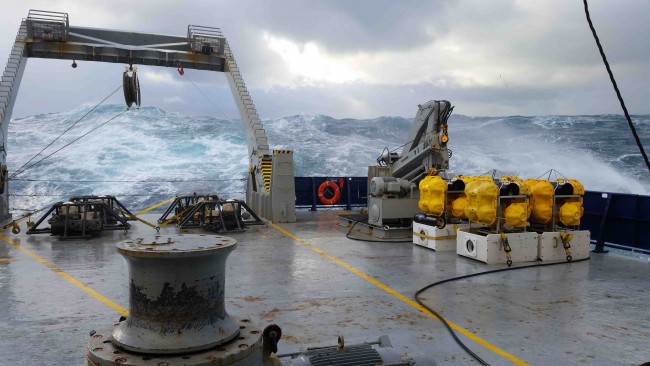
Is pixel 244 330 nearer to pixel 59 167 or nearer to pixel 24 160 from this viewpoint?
pixel 59 167

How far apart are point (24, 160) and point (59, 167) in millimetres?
3821

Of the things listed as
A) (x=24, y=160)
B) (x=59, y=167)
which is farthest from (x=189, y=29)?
(x=24, y=160)

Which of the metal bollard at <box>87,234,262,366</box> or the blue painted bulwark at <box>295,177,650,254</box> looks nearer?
the metal bollard at <box>87,234,262,366</box>

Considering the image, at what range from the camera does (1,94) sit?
14.1m

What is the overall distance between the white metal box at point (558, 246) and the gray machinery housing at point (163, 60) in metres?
7.25

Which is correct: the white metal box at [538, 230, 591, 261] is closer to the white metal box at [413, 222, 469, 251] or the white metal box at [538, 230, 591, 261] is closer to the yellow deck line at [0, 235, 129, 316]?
the white metal box at [413, 222, 469, 251]

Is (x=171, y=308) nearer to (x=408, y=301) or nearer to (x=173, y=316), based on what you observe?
(x=173, y=316)

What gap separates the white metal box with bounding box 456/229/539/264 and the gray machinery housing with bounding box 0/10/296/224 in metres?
6.42

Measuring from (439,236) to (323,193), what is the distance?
7.77 m

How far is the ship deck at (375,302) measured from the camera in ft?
15.8

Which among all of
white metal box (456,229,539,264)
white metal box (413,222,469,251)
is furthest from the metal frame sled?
white metal box (456,229,539,264)

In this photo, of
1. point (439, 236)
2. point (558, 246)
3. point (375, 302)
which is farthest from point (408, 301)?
point (558, 246)

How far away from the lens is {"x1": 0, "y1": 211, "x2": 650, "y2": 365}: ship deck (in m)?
4.82

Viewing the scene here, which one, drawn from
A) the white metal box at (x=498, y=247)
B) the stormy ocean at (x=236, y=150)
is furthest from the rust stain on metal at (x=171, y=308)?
the stormy ocean at (x=236, y=150)
